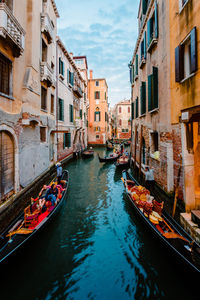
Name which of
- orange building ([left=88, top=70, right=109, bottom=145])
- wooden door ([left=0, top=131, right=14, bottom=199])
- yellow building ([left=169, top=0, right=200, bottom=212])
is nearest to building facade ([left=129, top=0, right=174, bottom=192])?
yellow building ([left=169, top=0, right=200, bottom=212])

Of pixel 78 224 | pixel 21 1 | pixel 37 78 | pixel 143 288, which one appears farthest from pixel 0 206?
pixel 21 1

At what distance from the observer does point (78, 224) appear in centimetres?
589

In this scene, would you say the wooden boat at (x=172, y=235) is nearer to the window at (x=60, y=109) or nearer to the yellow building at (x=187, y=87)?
the yellow building at (x=187, y=87)

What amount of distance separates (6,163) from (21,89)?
125 inches

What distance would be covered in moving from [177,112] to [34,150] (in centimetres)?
662

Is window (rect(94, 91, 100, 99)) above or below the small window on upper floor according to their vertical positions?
above

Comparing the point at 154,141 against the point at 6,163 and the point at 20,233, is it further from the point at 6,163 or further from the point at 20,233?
the point at 20,233

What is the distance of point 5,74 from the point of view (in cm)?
593

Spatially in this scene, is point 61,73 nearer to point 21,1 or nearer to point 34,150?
point 21,1

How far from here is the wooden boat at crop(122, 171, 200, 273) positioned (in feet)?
11.3

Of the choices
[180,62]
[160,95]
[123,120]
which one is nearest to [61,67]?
[160,95]

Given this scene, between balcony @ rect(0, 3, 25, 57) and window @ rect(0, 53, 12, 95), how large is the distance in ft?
1.64

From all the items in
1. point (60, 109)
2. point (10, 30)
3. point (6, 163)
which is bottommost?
point (6, 163)

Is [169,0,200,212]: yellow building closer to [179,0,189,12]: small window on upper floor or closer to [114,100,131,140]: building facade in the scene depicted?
[179,0,189,12]: small window on upper floor
